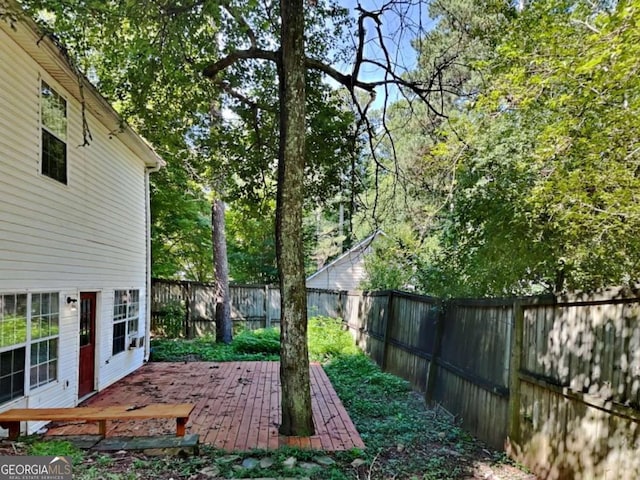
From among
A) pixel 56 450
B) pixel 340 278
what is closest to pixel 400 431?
pixel 56 450

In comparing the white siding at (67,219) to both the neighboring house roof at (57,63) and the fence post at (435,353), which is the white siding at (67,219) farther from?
the fence post at (435,353)

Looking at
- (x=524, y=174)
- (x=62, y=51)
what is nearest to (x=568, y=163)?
(x=524, y=174)

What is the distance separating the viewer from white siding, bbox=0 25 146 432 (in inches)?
196

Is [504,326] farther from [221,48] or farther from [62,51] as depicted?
[221,48]

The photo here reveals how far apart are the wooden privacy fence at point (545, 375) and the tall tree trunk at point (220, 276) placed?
7.32 meters

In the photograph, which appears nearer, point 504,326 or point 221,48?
point 504,326

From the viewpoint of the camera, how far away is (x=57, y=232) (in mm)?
6008

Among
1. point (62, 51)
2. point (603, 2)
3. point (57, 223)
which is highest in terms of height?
point (603, 2)

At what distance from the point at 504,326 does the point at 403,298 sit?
3774 mm

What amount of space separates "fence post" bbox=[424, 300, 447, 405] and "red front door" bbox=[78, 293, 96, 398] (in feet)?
17.5

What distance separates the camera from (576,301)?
361cm

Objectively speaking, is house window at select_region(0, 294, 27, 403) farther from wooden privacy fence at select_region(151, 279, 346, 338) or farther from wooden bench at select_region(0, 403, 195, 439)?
wooden privacy fence at select_region(151, 279, 346, 338)

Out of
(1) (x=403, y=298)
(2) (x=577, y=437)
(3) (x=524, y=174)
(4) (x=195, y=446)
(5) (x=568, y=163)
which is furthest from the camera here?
(1) (x=403, y=298)

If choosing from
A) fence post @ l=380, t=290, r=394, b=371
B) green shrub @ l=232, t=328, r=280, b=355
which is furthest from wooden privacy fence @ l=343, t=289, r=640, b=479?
green shrub @ l=232, t=328, r=280, b=355
